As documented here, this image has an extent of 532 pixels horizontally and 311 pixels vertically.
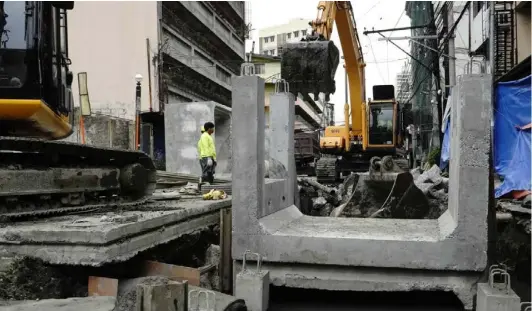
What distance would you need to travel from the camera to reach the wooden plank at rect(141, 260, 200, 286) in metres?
3.61

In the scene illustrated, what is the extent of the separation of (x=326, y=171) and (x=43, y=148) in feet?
37.4

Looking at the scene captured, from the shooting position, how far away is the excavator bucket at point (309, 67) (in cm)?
775

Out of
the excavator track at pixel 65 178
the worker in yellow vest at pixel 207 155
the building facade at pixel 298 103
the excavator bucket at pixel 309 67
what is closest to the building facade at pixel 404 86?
the building facade at pixel 298 103

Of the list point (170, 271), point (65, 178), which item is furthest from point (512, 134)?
point (65, 178)

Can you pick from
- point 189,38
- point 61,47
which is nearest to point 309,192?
point 61,47

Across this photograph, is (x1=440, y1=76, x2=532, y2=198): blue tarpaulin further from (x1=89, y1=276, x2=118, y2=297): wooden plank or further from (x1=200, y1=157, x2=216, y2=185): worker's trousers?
(x1=89, y1=276, x2=118, y2=297): wooden plank

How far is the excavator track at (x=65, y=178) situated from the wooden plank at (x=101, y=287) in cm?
88

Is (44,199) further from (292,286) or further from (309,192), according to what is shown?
(309,192)

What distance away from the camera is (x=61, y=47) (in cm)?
575

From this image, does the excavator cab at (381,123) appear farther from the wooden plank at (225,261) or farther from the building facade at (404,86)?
the building facade at (404,86)

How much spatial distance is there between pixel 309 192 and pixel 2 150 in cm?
627

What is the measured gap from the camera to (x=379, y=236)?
390 cm

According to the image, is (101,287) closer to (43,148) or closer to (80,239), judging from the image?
(80,239)

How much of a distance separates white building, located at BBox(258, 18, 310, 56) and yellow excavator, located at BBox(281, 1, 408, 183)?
5816cm
